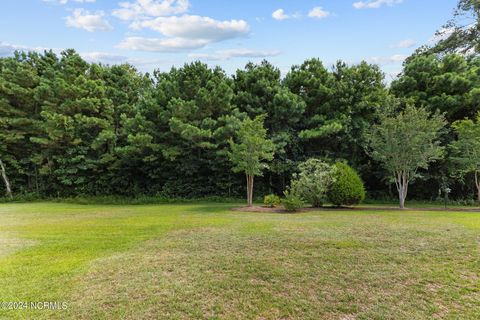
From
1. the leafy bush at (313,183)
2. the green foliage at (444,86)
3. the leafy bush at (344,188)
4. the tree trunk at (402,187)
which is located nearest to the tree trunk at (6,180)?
the leafy bush at (313,183)

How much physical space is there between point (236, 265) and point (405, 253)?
2.91m

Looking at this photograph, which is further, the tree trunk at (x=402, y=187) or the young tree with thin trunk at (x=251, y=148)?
the tree trunk at (x=402, y=187)

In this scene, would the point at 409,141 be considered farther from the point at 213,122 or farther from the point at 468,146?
the point at 213,122

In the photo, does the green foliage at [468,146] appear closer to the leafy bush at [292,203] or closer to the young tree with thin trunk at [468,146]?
the young tree with thin trunk at [468,146]

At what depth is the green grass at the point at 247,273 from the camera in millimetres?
3377

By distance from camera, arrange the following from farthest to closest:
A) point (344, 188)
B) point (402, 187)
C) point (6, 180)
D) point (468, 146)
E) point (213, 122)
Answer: point (6, 180), point (213, 122), point (402, 187), point (468, 146), point (344, 188)

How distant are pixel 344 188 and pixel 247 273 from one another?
28.1 feet

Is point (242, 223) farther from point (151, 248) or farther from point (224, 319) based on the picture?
point (224, 319)

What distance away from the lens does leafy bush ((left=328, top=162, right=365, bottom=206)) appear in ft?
39.2

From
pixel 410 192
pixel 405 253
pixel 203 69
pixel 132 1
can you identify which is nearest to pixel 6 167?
pixel 203 69

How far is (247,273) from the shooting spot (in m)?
4.33

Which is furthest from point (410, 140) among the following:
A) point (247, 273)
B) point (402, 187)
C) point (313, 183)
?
point (247, 273)

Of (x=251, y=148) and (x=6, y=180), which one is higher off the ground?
(x=251, y=148)

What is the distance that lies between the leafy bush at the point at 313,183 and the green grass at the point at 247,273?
4753 millimetres
